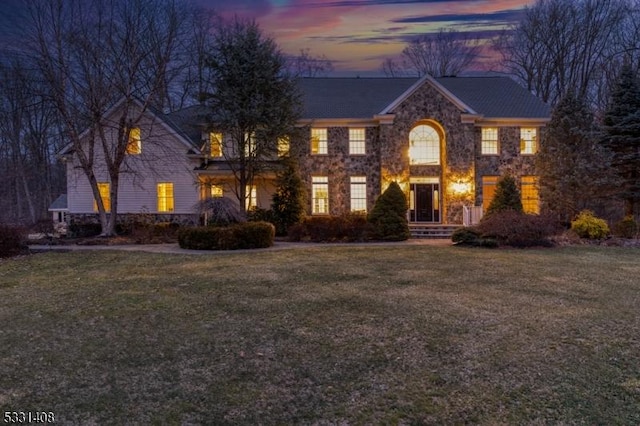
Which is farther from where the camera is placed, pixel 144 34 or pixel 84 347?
pixel 144 34

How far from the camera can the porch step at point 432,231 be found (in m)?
20.2

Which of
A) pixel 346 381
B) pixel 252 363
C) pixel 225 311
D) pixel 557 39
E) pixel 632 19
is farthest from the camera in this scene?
pixel 557 39

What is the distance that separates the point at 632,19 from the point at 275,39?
25.0 m

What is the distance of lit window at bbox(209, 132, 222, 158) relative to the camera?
2209 centimetres

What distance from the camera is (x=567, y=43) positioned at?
101 feet

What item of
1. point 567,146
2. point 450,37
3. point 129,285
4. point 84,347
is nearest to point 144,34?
point 129,285

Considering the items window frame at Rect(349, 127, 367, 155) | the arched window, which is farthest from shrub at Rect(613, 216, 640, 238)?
window frame at Rect(349, 127, 367, 155)

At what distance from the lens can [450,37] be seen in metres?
38.3

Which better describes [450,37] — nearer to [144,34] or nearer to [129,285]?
[144,34]

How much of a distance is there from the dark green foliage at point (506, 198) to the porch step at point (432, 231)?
2.13m

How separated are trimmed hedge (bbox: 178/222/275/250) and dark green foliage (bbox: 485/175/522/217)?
1014cm

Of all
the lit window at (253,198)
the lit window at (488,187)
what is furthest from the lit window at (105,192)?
the lit window at (488,187)

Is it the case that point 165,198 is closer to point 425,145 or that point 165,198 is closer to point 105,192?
point 105,192

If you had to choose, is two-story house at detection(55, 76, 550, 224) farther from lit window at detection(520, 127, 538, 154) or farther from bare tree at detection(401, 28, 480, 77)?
bare tree at detection(401, 28, 480, 77)
